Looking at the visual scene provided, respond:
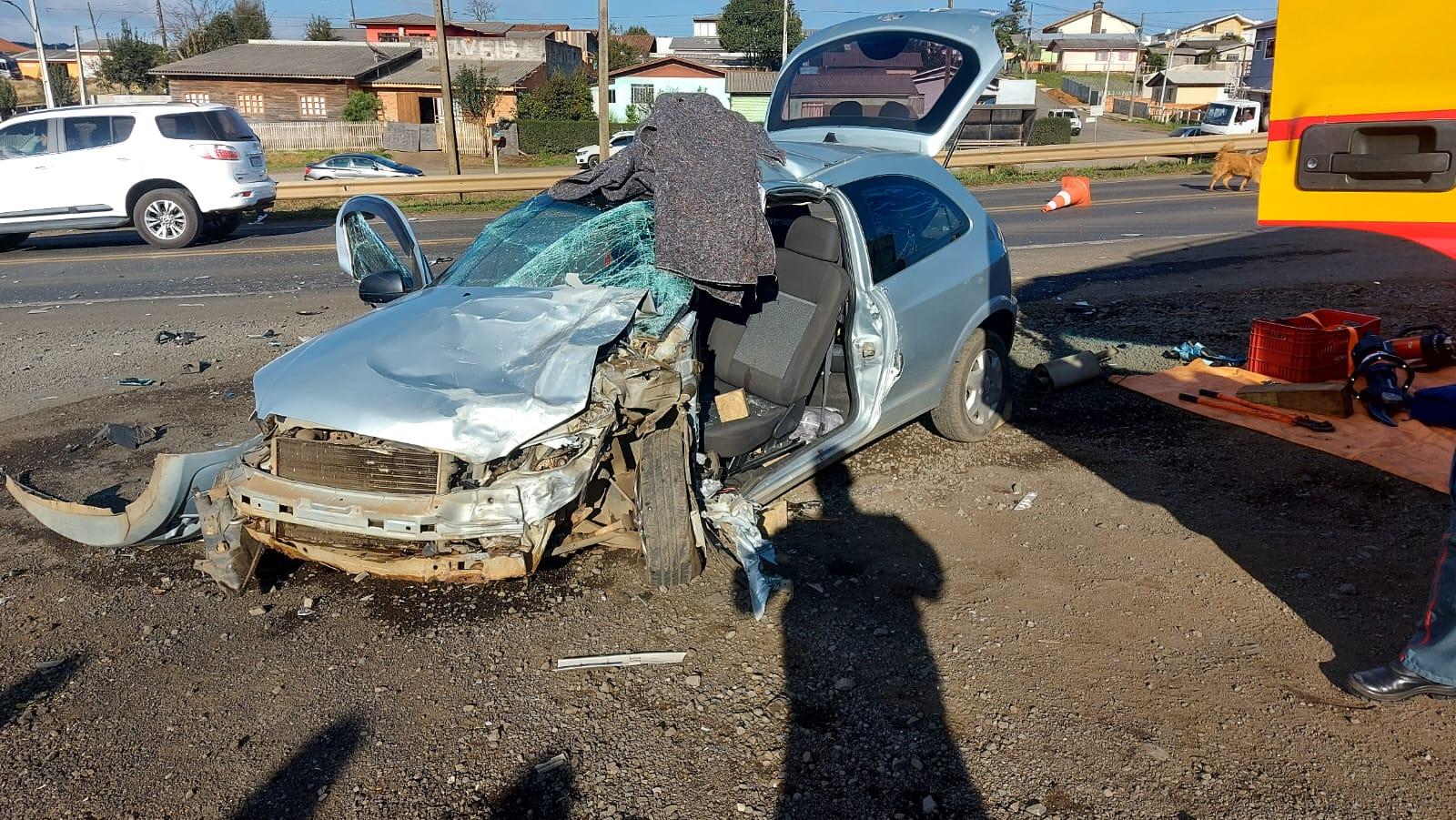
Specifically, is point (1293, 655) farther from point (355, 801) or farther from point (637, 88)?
point (637, 88)

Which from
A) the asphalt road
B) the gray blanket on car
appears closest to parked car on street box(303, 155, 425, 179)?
the asphalt road

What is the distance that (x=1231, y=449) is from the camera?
18.9 feet

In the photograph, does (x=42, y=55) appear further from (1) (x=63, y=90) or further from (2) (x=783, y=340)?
(2) (x=783, y=340)

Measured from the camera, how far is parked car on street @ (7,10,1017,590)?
3641mm

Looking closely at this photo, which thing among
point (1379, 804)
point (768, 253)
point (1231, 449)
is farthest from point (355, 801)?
point (1231, 449)

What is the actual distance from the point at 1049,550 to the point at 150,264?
498 inches

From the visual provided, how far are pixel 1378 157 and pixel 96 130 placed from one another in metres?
16.5

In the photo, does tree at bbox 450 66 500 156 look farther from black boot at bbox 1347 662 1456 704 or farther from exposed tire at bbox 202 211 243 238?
black boot at bbox 1347 662 1456 704

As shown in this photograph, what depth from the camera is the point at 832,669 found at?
143 inches

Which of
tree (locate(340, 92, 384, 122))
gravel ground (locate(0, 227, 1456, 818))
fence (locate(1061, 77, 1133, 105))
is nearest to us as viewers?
gravel ground (locate(0, 227, 1456, 818))

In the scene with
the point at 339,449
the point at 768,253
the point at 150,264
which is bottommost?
the point at 150,264

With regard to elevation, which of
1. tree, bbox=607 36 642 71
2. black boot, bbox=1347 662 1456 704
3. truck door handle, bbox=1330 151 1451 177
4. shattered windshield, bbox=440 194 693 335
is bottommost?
black boot, bbox=1347 662 1456 704

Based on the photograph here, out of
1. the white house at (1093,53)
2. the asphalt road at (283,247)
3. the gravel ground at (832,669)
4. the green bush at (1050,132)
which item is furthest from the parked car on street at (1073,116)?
the white house at (1093,53)

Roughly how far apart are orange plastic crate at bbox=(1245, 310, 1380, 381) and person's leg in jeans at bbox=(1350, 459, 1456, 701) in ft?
11.4
